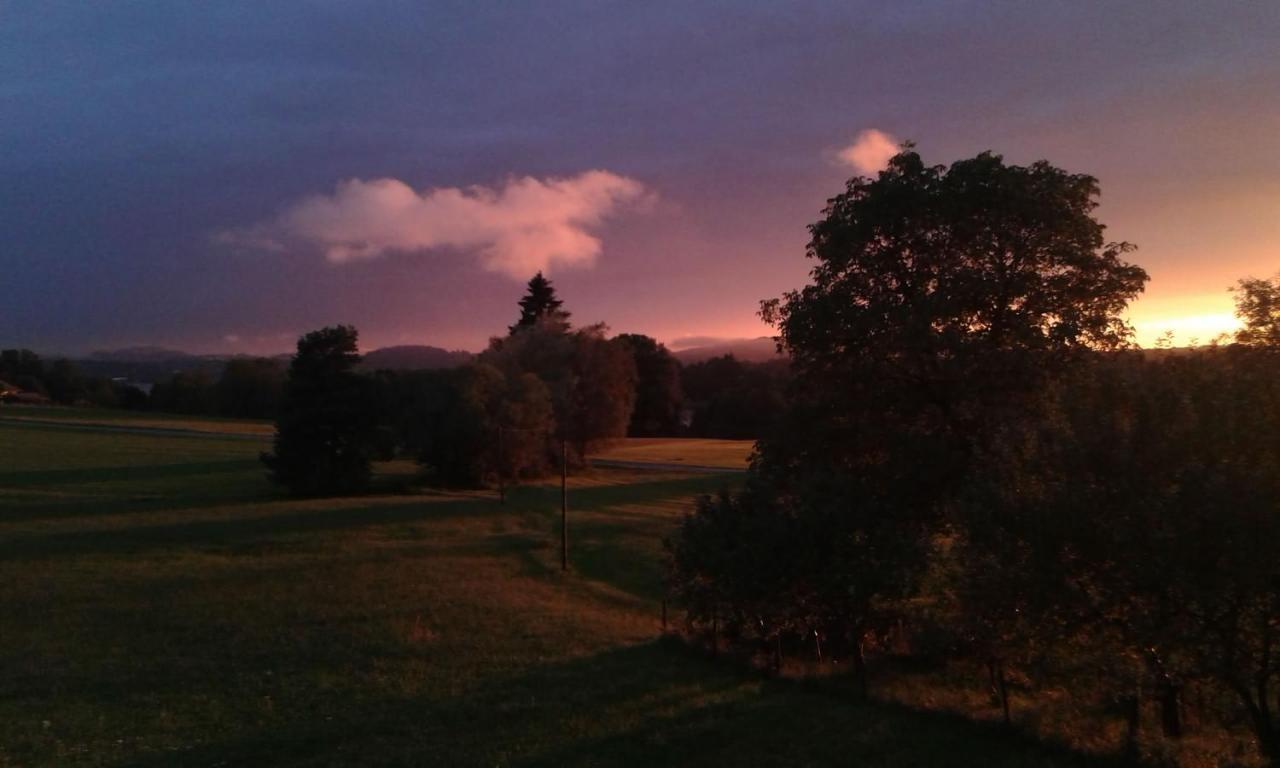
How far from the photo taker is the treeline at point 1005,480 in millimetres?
8727

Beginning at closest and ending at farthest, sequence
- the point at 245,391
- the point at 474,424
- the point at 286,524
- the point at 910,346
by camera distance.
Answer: the point at 910,346 < the point at 286,524 < the point at 474,424 < the point at 245,391

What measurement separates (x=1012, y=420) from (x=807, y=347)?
4.84 metres

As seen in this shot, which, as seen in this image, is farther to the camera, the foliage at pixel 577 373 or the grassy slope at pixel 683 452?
the grassy slope at pixel 683 452

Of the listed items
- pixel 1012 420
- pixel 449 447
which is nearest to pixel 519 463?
pixel 449 447

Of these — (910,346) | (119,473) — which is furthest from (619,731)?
(119,473)

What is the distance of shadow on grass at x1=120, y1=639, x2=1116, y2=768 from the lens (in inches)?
378

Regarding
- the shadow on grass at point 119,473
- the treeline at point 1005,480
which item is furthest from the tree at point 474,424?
the treeline at point 1005,480

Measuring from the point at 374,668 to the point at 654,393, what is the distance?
94.9 metres

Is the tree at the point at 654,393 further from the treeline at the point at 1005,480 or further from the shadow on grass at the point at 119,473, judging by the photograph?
the treeline at the point at 1005,480

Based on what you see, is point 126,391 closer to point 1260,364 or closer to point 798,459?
point 798,459

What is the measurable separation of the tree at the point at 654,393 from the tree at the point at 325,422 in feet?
190

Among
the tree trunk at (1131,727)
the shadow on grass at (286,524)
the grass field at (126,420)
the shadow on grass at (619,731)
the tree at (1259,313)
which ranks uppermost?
the tree at (1259,313)

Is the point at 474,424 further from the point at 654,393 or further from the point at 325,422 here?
the point at 654,393

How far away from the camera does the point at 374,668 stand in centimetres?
1349
